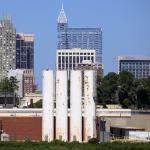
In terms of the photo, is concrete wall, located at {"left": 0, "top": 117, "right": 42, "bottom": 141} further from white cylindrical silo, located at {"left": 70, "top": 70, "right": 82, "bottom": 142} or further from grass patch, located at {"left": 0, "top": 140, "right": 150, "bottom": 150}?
grass patch, located at {"left": 0, "top": 140, "right": 150, "bottom": 150}

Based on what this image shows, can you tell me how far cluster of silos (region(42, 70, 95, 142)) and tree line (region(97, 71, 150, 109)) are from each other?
40.8 metres

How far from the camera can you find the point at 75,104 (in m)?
78.6

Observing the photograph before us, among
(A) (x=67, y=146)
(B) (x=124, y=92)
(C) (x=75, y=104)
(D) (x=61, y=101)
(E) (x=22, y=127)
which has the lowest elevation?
(A) (x=67, y=146)

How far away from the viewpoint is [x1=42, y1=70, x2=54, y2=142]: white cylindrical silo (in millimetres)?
78375

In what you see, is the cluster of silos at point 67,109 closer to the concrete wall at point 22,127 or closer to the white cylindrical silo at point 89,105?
the white cylindrical silo at point 89,105

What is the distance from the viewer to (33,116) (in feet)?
278

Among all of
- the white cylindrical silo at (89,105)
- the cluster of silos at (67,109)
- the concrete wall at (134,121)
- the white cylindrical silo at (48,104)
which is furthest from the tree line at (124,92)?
the white cylindrical silo at (48,104)

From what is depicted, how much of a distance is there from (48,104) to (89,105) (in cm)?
425

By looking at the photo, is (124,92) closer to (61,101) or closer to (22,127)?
(22,127)

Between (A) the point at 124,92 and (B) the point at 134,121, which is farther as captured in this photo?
(A) the point at 124,92

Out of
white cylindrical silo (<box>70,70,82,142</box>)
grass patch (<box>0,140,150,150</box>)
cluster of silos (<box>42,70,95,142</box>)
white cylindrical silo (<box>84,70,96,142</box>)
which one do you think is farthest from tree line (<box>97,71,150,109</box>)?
grass patch (<box>0,140,150,150</box>)

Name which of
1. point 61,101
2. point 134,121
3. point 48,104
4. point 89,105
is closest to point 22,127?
point 48,104

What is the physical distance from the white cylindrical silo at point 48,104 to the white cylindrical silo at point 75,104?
2.07 metres

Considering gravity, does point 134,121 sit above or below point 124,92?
below
